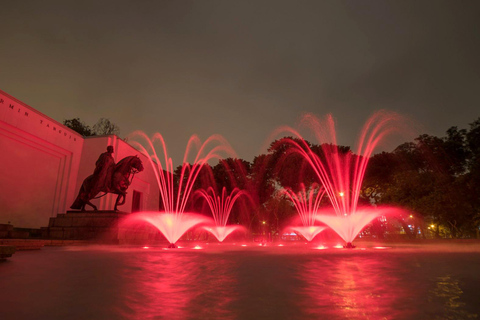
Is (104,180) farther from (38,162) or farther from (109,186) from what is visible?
(38,162)

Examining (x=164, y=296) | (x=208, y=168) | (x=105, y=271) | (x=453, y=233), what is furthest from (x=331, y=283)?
(x=453, y=233)

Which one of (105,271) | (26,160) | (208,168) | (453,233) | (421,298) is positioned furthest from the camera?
(208,168)

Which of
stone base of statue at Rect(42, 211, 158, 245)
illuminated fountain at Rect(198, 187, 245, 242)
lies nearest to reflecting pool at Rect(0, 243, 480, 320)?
stone base of statue at Rect(42, 211, 158, 245)

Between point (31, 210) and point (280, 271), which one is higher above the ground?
point (31, 210)

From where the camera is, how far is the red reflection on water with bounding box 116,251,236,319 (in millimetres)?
2740

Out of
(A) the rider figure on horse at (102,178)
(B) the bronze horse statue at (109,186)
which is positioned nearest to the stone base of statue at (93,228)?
(B) the bronze horse statue at (109,186)

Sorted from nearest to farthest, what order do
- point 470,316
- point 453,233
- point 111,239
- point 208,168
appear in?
point 470,316 < point 111,239 < point 453,233 < point 208,168

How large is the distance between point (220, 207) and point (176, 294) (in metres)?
36.7

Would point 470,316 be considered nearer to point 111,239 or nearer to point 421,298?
point 421,298

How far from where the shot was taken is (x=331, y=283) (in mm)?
4250

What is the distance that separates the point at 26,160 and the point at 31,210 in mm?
3530

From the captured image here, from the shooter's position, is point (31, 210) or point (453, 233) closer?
point (31, 210)

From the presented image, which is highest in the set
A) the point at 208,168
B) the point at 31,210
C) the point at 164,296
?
the point at 208,168

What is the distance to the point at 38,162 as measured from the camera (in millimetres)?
21734
